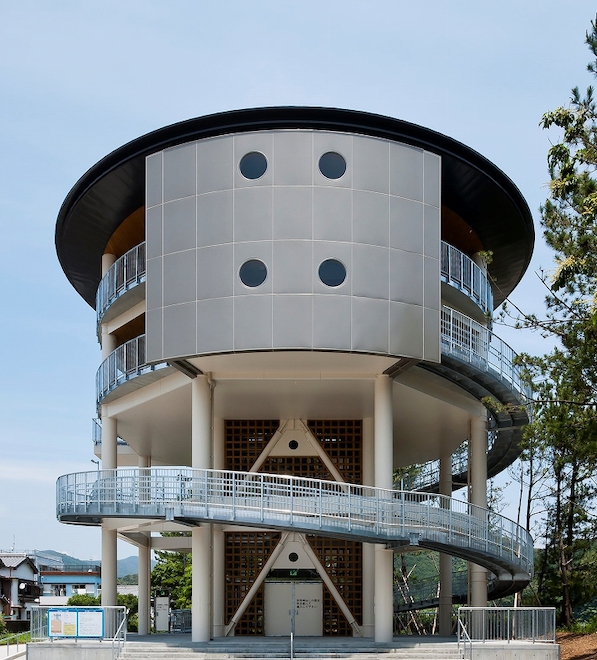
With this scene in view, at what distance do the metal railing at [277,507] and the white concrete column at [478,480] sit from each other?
4439 millimetres

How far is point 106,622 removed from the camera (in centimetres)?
2762

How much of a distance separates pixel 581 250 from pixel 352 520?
9.11 metres

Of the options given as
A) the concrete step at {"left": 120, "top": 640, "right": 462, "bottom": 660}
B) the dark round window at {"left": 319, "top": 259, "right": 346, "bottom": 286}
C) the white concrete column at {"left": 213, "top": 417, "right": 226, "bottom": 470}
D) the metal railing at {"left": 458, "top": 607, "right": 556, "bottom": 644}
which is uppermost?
the dark round window at {"left": 319, "top": 259, "right": 346, "bottom": 286}

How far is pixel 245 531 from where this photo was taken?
33.8 metres

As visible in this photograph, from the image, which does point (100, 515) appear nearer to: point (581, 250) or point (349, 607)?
point (349, 607)

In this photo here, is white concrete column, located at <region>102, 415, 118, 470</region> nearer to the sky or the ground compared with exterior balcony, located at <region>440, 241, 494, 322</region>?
nearer to the ground

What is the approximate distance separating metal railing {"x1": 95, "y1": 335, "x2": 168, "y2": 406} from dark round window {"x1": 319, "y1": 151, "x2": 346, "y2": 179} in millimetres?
7666

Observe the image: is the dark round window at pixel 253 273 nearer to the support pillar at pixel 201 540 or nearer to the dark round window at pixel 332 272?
the dark round window at pixel 332 272

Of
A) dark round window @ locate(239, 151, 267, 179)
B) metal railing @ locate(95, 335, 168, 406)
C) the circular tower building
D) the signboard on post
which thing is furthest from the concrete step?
dark round window @ locate(239, 151, 267, 179)

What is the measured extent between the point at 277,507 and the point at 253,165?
9.14 m

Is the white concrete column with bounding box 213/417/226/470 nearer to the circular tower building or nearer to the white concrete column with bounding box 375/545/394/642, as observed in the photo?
the circular tower building

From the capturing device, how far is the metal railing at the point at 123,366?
32281 mm

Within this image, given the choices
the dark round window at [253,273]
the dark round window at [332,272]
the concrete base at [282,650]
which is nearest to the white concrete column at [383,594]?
the concrete base at [282,650]

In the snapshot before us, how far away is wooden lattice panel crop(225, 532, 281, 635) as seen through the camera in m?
33.9
